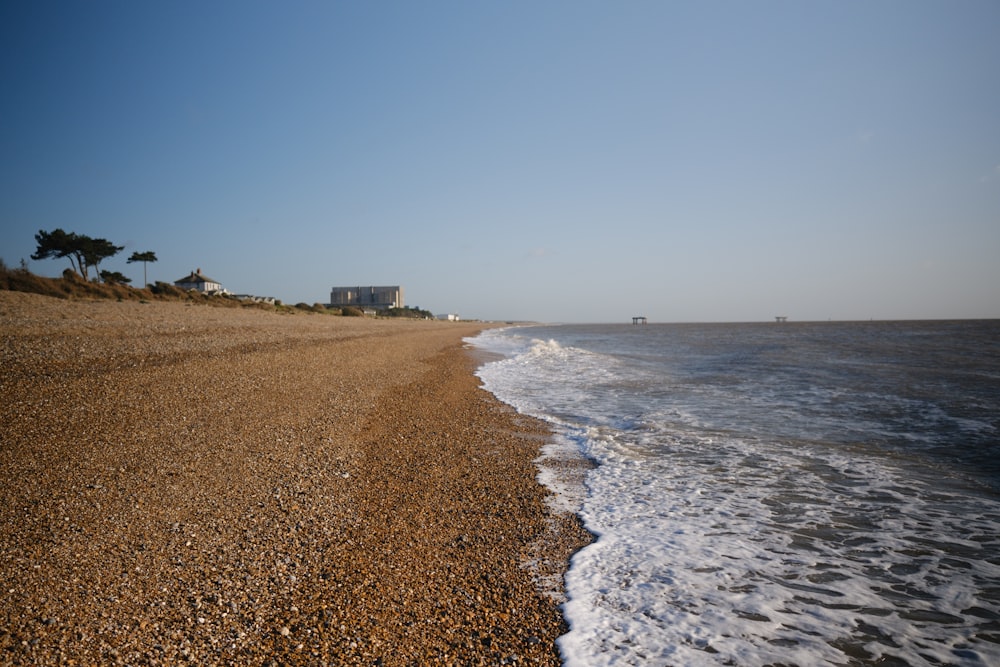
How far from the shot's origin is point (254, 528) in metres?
3.99

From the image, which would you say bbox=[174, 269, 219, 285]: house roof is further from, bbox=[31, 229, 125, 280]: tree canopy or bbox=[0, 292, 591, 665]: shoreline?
bbox=[0, 292, 591, 665]: shoreline

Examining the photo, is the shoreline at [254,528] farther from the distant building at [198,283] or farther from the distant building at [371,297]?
the distant building at [371,297]

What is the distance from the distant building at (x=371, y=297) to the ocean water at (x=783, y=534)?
319 ft

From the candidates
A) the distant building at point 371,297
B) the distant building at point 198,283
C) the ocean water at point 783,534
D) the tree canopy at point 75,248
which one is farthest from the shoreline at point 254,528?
the distant building at point 371,297

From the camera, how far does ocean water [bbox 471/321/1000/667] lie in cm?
311

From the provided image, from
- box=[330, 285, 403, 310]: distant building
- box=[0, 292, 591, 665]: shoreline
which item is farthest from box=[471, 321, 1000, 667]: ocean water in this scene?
box=[330, 285, 403, 310]: distant building

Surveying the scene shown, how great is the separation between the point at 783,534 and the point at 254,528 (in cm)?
497

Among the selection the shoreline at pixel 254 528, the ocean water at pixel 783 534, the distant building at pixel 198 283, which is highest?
the distant building at pixel 198 283

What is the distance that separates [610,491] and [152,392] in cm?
710

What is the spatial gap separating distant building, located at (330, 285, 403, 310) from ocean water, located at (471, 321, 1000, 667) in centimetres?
9718

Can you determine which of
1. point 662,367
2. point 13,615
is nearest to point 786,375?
point 662,367

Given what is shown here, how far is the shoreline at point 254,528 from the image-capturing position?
9.03 ft

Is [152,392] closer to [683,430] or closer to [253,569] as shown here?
[253,569]

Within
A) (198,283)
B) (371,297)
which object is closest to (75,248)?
(198,283)
